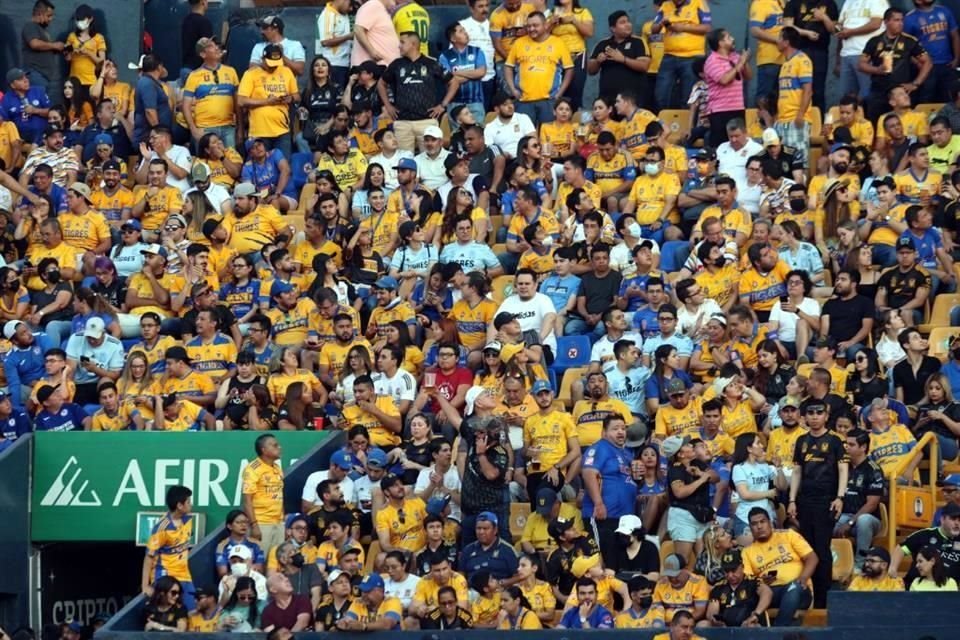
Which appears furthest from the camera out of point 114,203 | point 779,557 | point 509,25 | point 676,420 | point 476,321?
point 509,25

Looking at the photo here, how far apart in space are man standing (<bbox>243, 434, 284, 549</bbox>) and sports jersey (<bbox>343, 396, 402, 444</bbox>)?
33.2 inches

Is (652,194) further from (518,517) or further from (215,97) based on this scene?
(215,97)

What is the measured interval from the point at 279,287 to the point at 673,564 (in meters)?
5.39

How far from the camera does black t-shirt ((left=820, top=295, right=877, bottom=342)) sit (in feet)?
71.5

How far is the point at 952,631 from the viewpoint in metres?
18.8

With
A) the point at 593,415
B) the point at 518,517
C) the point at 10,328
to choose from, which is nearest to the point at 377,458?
the point at 518,517

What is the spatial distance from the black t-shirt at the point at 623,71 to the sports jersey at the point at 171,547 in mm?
7594

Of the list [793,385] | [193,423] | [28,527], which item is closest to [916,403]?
[793,385]

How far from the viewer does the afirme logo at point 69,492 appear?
21.8 meters

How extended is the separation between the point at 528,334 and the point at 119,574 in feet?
16.5

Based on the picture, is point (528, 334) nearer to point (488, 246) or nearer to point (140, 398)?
point (488, 246)

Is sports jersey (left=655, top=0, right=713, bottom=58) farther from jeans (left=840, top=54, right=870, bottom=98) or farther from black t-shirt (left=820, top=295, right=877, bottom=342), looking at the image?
black t-shirt (left=820, top=295, right=877, bottom=342)

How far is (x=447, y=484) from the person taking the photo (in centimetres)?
2059

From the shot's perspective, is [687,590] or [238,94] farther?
[238,94]
